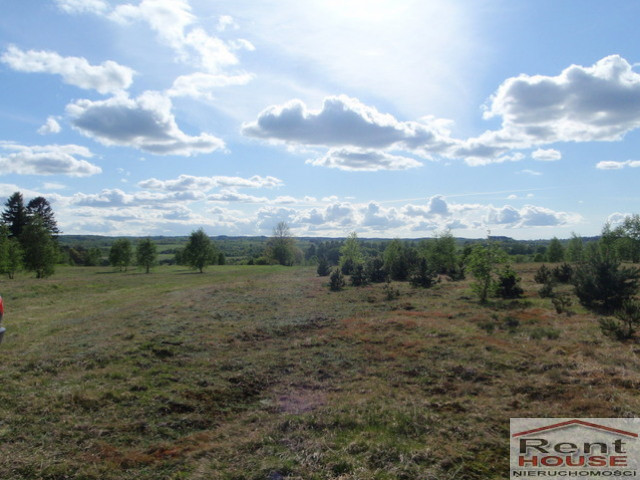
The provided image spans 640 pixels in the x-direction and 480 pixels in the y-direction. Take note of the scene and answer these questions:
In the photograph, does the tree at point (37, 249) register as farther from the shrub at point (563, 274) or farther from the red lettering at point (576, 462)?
the shrub at point (563, 274)

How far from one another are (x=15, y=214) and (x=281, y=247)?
56.2 meters

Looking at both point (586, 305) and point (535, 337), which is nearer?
point (535, 337)

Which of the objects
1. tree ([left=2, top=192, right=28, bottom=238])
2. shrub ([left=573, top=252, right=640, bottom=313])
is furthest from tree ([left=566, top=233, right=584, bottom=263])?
tree ([left=2, top=192, right=28, bottom=238])

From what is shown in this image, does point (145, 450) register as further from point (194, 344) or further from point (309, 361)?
point (194, 344)

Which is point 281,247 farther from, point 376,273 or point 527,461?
point 527,461

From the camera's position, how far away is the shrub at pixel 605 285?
1980 cm

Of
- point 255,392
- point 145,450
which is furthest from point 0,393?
point 255,392

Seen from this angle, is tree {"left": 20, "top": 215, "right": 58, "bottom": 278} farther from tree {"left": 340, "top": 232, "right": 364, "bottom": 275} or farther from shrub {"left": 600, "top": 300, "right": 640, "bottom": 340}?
shrub {"left": 600, "top": 300, "right": 640, "bottom": 340}

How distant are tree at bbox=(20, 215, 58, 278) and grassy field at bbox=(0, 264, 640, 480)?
3789 cm

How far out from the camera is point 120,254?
231ft

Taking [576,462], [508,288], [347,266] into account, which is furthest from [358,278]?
[576,462]

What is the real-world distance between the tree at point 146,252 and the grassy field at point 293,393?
52147mm

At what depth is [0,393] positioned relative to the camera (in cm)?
796

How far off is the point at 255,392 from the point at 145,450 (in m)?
3.45
